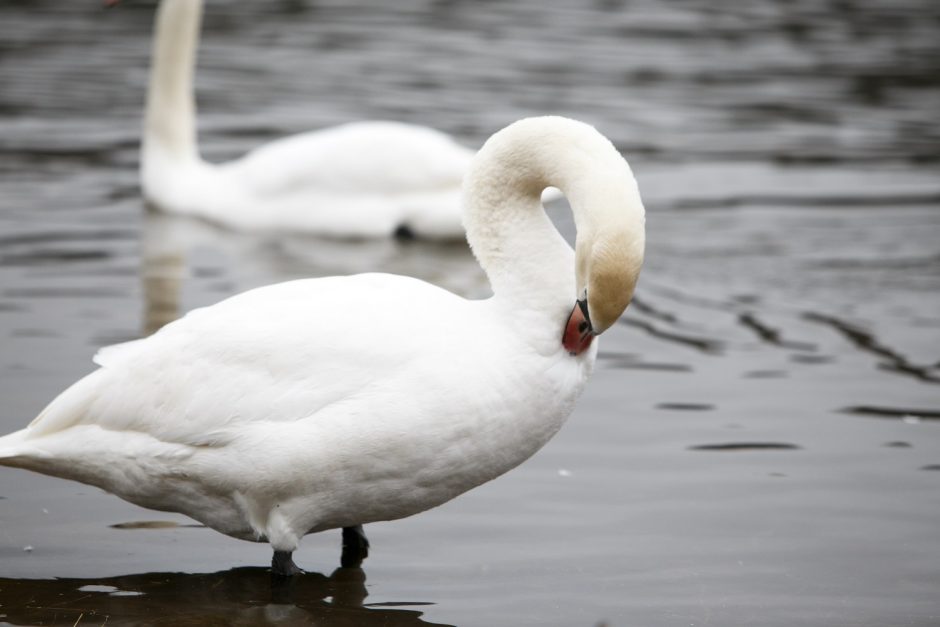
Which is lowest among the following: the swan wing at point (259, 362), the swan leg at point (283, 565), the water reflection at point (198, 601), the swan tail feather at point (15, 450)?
the water reflection at point (198, 601)

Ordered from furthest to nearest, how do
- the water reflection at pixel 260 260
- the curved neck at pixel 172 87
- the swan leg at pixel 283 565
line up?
the curved neck at pixel 172 87 → the water reflection at pixel 260 260 → the swan leg at pixel 283 565

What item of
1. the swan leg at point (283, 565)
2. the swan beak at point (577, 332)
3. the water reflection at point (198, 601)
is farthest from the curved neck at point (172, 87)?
the swan beak at point (577, 332)

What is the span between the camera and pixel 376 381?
17.8 ft

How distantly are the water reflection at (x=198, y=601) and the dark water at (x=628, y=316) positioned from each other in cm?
1

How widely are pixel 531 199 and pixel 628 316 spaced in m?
4.27

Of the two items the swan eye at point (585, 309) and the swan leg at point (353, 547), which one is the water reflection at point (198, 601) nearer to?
the swan leg at point (353, 547)

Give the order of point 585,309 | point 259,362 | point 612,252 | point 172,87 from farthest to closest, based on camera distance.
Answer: point 172,87, point 259,362, point 585,309, point 612,252

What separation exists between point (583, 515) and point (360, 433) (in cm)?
170

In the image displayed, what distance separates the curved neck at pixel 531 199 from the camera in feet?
17.6

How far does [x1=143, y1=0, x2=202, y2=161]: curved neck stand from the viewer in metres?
12.4

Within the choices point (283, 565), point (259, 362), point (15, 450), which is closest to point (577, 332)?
point (259, 362)

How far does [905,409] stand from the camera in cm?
809

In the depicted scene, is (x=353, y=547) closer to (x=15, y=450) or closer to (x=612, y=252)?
(x=15, y=450)

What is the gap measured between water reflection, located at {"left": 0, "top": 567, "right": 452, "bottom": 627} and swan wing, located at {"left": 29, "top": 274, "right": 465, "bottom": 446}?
23.7 inches
